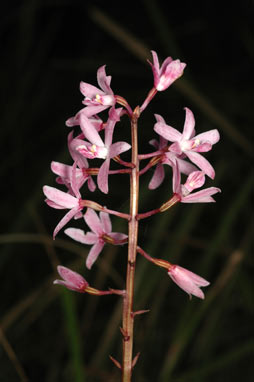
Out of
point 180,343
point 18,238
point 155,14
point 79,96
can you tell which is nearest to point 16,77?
point 79,96

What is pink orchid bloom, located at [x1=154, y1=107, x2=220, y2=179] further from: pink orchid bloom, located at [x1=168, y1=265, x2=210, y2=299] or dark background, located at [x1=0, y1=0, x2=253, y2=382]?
dark background, located at [x1=0, y1=0, x2=253, y2=382]

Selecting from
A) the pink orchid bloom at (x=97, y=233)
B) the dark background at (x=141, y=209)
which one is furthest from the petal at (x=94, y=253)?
the dark background at (x=141, y=209)


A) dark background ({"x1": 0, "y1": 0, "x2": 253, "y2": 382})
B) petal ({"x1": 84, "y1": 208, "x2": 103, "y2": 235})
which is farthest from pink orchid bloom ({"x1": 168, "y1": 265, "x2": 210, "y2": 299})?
dark background ({"x1": 0, "y1": 0, "x2": 253, "y2": 382})

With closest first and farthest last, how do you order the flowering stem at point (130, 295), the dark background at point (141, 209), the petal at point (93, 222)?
the flowering stem at point (130, 295) < the petal at point (93, 222) < the dark background at point (141, 209)

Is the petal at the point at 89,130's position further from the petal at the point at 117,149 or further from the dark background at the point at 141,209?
the dark background at the point at 141,209

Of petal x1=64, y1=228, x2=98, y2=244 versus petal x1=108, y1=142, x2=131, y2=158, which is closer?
petal x1=108, y1=142, x2=131, y2=158

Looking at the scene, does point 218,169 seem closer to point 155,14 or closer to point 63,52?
point 155,14
